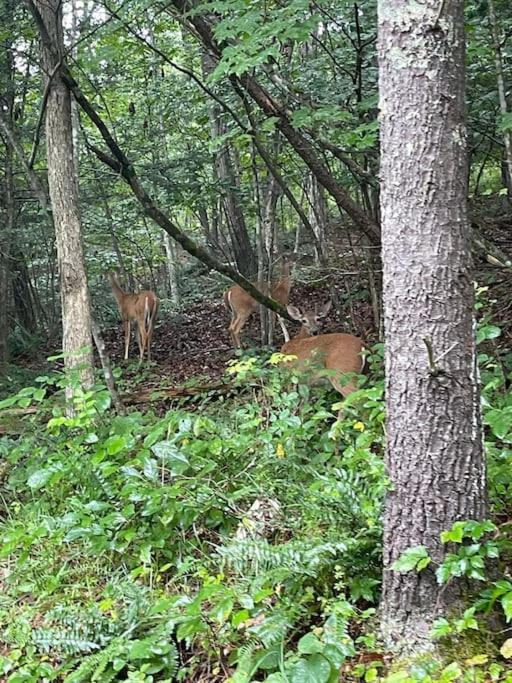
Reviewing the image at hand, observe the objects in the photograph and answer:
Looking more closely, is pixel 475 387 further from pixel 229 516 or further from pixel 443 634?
pixel 229 516

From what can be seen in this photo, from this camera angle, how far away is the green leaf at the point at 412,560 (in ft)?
8.57

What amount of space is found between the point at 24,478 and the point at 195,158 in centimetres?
578

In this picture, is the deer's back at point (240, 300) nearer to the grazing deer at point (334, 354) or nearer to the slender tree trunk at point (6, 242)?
the slender tree trunk at point (6, 242)

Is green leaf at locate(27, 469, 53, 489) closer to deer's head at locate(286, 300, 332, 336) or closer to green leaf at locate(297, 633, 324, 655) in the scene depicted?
green leaf at locate(297, 633, 324, 655)

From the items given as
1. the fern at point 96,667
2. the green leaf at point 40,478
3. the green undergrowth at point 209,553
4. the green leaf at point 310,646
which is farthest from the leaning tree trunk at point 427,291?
the green leaf at point 40,478

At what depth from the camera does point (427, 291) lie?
262 cm

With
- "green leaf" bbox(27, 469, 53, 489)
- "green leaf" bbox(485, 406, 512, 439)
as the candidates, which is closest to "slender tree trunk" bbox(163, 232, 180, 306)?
"green leaf" bbox(27, 469, 53, 489)

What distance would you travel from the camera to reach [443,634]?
258 centimetres

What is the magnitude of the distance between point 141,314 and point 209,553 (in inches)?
335

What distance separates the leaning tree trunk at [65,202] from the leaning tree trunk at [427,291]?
3927 millimetres

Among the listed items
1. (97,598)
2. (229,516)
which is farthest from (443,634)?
(97,598)

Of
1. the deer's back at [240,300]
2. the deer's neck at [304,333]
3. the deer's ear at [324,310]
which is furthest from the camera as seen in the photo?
the deer's back at [240,300]

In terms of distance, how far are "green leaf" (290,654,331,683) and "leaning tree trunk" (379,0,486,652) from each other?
378mm

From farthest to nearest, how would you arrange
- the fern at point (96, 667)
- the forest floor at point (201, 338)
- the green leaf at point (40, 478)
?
the forest floor at point (201, 338), the green leaf at point (40, 478), the fern at point (96, 667)
